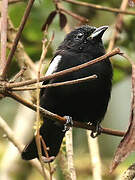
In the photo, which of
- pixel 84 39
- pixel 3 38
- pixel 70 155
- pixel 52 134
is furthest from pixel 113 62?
pixel 3 38

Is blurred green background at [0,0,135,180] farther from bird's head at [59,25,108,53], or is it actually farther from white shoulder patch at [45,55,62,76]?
white shoulder patch at [45,55,62,76]

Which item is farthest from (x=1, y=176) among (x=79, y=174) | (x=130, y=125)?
(x=130, y=125)

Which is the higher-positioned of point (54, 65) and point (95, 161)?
point (54, 65)

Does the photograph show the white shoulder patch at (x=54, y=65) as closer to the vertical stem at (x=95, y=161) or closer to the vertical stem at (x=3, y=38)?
the vertical stem at (x=95, y=161)

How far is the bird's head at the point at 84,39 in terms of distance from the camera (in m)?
3.09

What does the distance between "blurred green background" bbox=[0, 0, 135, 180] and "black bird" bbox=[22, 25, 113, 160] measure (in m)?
0.71

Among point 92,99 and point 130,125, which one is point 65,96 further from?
point 130,125

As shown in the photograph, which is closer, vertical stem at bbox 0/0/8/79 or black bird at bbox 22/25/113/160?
vertical stem at bbox 0/0/8/79

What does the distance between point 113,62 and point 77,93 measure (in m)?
1.19

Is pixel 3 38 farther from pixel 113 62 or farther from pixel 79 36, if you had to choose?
pixel 113 62

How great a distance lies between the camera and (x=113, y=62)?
12.9ft

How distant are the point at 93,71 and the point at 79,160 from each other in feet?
4.99

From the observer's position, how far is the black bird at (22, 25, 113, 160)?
2.81 m

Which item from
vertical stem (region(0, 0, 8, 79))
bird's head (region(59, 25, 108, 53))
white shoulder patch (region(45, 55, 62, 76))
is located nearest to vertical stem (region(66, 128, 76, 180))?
white shoulder patch (region(45, 55, 62, 76))
